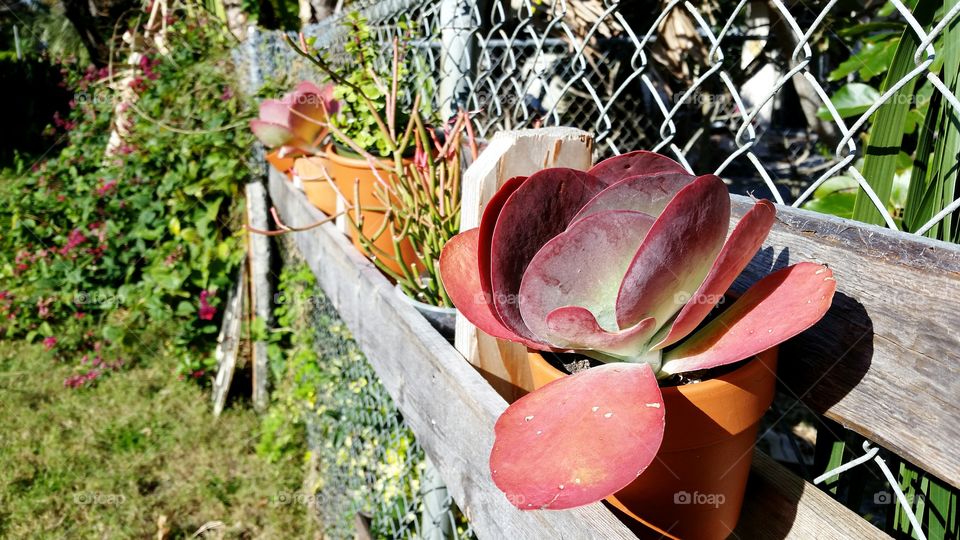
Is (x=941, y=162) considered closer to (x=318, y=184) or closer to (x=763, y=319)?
(x=763, y=319)

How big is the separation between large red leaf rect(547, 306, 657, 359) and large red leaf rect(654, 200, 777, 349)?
0.03m

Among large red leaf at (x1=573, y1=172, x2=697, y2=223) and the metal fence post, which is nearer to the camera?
large red leaf at (x1=573, y1=172, x2=697, y2=223)

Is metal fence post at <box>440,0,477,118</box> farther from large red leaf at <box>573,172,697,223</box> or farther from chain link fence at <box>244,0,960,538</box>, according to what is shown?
large red leaf at <box>573,172,697,223</box>

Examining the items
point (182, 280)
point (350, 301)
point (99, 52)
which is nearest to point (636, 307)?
point (350, 301)

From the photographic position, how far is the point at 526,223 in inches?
25.8

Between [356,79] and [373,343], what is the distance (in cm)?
88

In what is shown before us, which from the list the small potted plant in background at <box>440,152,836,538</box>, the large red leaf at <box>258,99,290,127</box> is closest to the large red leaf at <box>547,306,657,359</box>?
the small potted plant in background at <box>440,152,836,538</box>

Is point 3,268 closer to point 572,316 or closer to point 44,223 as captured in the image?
point 44,223

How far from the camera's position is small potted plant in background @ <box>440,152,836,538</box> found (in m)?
0.56

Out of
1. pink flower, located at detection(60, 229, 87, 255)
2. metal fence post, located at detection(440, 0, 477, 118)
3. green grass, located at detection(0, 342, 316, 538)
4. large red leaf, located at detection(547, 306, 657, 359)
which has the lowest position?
green grass, located at detection(0, 342, 316, 538)

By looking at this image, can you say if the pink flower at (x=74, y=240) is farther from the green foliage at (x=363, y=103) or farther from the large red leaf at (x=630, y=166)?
the large red leaf at (x=630, y=166)

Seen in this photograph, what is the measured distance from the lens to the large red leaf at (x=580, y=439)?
0.53 meters

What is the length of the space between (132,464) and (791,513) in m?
3.36

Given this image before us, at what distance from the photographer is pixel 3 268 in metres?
4.69
